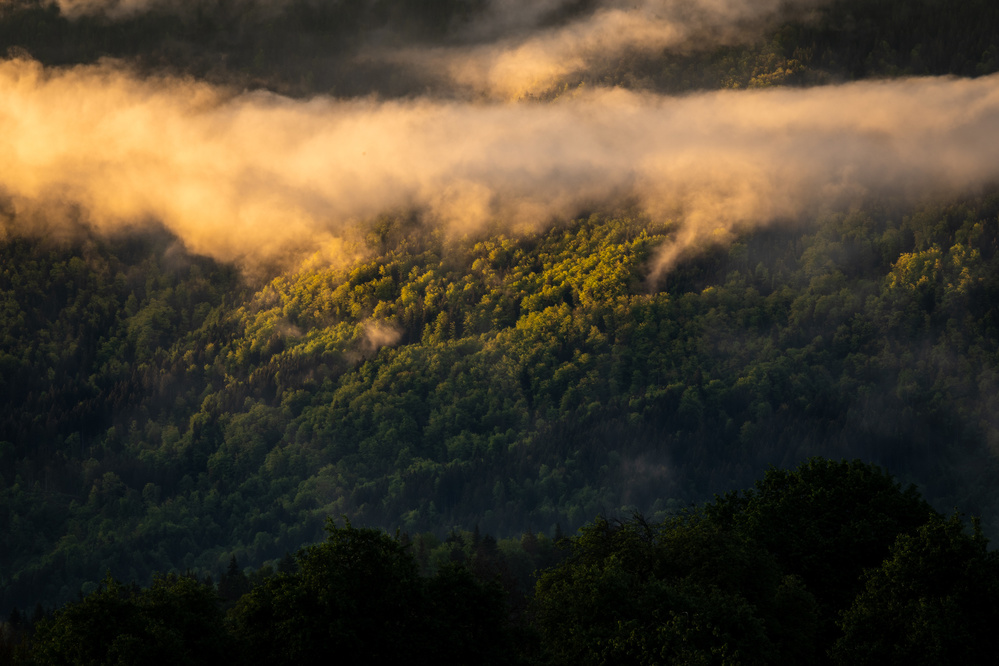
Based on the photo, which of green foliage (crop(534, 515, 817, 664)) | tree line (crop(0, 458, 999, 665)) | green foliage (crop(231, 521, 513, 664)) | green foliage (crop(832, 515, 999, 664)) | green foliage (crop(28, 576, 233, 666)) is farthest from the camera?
green foliage (crop(832, 515, 999, 664))

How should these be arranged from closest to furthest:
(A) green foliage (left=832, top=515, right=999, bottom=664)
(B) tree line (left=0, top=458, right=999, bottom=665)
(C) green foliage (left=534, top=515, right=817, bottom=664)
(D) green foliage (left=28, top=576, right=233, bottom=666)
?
1. (D) green foliage (left=28, top=576, right=233, bottom=666)
2. (B) tree line (left=0, top=458, right=999, bottom=665)
3. (C) green foliage (left=534, top=515, right=817, bottom=664)
4. (A) green foliage (left=832, top=515, right=999, bottom=664)

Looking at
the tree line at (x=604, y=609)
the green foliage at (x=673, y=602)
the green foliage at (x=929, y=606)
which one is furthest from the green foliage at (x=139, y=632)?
the green foliage at (x=929, y=606)

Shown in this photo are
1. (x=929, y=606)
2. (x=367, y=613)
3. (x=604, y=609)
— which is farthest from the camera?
(x=929, y=606)

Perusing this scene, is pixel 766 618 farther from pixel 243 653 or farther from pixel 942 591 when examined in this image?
pixel 243 653

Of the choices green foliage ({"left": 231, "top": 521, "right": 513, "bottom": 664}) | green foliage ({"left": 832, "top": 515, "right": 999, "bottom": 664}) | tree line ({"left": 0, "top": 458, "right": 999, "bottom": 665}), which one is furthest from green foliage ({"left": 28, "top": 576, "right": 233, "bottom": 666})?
green foliage ({"left": 832, "top": 515, "right": 999, "bottom": 664})

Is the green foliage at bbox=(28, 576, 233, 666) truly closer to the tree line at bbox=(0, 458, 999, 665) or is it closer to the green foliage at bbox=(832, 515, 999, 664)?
the tree line at bbox=(0, 458, 999, 665)

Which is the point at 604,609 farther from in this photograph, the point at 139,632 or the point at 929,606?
the point at 139,632

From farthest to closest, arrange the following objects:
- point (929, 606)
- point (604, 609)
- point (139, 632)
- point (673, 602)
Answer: point (929, 606)
point (604, 609)
point (673, 602)
point (139, 632)

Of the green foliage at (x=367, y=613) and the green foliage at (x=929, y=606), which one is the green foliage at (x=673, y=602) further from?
the green foliage at (x=367, y=613)

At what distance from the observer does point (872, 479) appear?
125m

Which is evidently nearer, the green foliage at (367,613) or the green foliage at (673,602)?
the green foliage at (367,613)

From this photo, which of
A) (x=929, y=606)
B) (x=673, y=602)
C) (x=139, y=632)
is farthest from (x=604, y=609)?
(x=139, y=632)

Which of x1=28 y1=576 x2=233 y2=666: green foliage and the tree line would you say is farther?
the tree line

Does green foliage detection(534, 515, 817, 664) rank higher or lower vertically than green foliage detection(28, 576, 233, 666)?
lower
